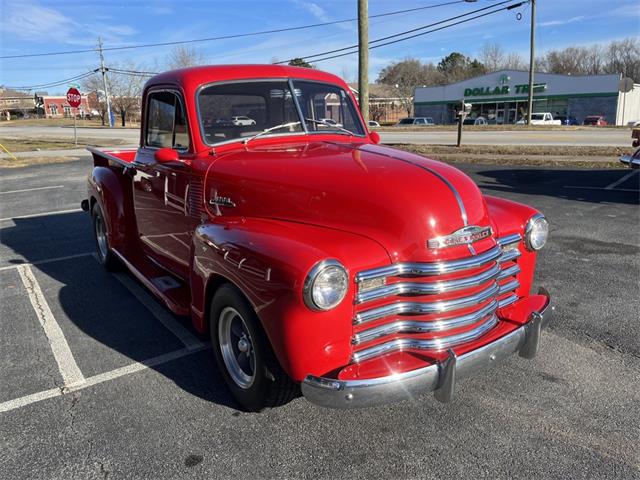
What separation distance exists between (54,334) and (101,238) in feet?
6.65

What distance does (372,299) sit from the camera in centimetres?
254

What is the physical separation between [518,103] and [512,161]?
38.2 meters

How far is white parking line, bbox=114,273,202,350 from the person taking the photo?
4012 millimetres

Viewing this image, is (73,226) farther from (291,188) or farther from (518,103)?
(518,103)

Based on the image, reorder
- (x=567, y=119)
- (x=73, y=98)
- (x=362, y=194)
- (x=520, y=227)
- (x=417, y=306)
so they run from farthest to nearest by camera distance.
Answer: (x=567, y=119) → (x=73, y=98) → (x=520, y=227) → (x=362, y=194) → (x=417, y=306)

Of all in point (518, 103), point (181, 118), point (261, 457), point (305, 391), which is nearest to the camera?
point (305, 391)

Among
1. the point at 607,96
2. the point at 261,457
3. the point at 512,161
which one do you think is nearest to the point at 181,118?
the point at 261,457

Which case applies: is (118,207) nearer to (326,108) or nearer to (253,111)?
(253,111)

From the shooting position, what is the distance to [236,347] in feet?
10.3

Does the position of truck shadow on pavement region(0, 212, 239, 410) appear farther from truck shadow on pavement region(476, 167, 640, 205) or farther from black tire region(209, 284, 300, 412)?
truck shadow on pavement region(476, 167, 640, 205)

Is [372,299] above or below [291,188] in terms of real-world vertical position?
below

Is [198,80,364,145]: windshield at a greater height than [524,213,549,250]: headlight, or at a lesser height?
greater

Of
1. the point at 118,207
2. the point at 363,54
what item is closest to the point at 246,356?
the point at 118,207

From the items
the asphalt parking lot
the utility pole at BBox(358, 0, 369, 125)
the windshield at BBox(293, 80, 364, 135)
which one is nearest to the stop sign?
the utility pole at BBox(358, 0, 369, 125)
